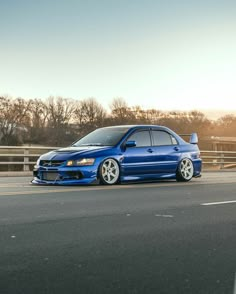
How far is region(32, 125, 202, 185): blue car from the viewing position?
11461 mm

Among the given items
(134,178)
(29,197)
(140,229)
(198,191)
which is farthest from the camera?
(134,178)

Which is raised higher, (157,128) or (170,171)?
(157,128)

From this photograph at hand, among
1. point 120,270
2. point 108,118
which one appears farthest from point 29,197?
point 108,118

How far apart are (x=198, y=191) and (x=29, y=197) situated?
3.70m

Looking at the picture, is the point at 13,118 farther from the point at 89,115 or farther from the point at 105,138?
the point at 105,138

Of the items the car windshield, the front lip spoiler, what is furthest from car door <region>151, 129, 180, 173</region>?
the front lip spoiler

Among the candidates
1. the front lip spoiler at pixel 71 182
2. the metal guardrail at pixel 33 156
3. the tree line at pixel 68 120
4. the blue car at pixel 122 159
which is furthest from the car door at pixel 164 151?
the tree line at pixel 68 120

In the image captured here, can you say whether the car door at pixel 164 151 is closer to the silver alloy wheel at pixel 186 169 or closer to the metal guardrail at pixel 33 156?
the silver alloy wheel at pixel 186 169

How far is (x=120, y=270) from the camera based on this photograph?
4047 mm

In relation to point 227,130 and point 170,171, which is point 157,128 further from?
point 227,130

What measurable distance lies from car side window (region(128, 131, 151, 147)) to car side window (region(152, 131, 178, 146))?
0.66 ft

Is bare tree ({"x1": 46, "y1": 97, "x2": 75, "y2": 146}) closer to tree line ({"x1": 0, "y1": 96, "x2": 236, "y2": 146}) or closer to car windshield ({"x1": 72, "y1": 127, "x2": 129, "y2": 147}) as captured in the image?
tree line ({"x1": 0, "y1": 96, "x2": 236, "y2": 146})

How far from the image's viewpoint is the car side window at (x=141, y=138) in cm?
1273

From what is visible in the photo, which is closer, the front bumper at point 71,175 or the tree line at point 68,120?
the front bumper at point 71,175
